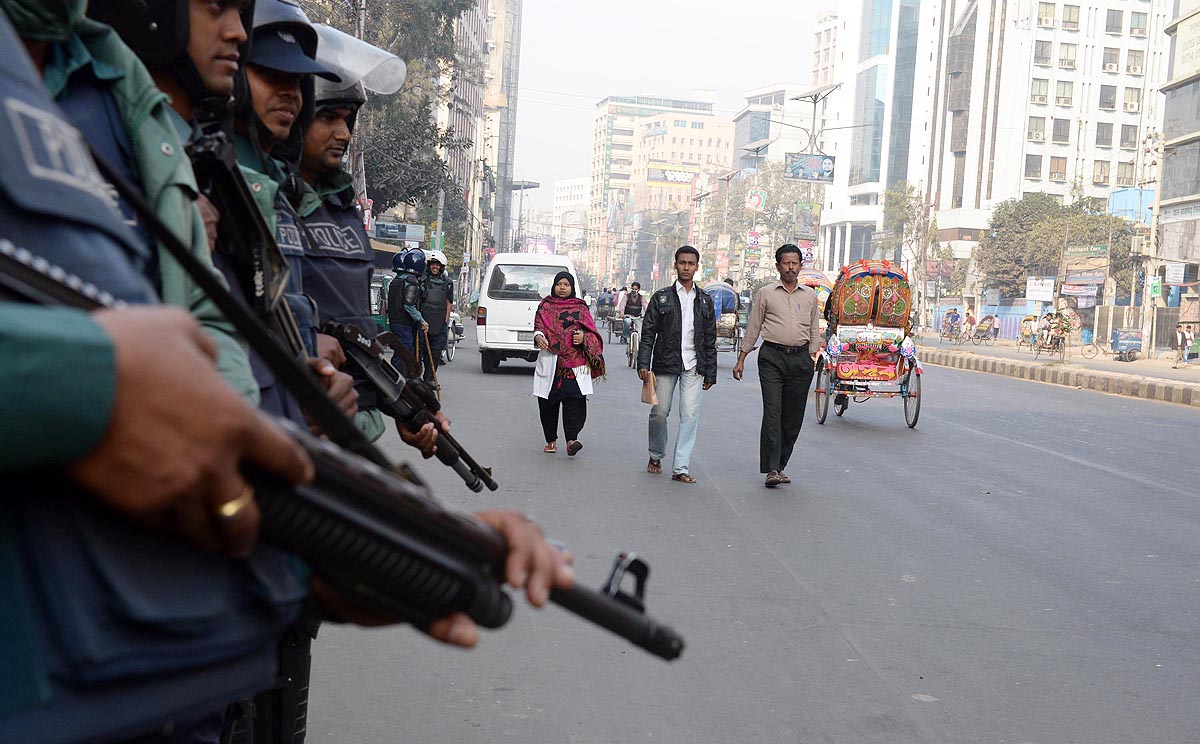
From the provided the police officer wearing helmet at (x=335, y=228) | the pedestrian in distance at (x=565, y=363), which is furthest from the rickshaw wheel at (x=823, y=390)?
the police officer wearing helmet at (x=335, y=228)

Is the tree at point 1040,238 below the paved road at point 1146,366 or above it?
above

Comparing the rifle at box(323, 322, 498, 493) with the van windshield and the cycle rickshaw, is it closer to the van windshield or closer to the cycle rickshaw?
the cycle rickshaw

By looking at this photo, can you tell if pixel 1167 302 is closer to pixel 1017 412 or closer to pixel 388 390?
pixel 1017 412

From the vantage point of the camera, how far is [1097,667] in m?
4.76

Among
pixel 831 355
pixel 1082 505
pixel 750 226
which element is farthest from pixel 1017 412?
pixel 750 226

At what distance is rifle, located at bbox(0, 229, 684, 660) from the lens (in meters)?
1.03

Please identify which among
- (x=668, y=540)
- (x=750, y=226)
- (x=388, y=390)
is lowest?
(x=668, y=540)

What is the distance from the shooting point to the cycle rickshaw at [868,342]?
581 inches

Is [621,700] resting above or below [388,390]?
below

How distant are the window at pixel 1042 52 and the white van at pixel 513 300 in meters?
82.3

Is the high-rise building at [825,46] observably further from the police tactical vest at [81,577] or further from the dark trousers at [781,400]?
the police tactical vest at [81,577]

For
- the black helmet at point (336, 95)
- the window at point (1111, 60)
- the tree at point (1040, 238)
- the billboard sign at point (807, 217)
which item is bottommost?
the black helmet at point (336, 95)

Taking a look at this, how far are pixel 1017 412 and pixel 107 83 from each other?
17.3 m

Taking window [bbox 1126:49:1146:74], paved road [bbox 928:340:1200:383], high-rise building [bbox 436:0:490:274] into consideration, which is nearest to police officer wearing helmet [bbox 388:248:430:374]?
paved road [bbox 928:340:1200:383]
